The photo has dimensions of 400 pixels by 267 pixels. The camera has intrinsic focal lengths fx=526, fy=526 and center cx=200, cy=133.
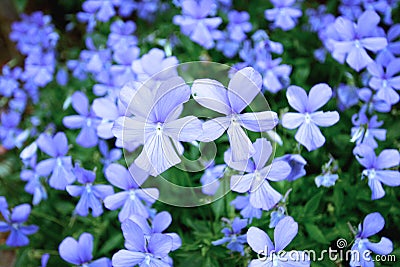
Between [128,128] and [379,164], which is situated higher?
[128,128]

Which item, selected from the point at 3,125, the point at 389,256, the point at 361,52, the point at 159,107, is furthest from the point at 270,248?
the point at 3,125

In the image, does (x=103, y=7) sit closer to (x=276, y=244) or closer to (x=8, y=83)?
(x=8, y=83)

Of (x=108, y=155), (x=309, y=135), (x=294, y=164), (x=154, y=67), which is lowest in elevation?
(x=108, y=155)

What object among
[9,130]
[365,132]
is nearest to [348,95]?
[365,132]

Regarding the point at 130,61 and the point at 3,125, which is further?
the point at 3,125

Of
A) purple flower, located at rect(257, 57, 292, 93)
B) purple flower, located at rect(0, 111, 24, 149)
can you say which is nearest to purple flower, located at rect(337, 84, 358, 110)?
purple flower, located at rect(257, 57, 292, 93)

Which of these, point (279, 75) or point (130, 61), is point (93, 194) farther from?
point (279, 75)

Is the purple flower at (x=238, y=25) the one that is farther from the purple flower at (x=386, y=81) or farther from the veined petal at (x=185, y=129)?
the veined petal at (x=185, y=129)
